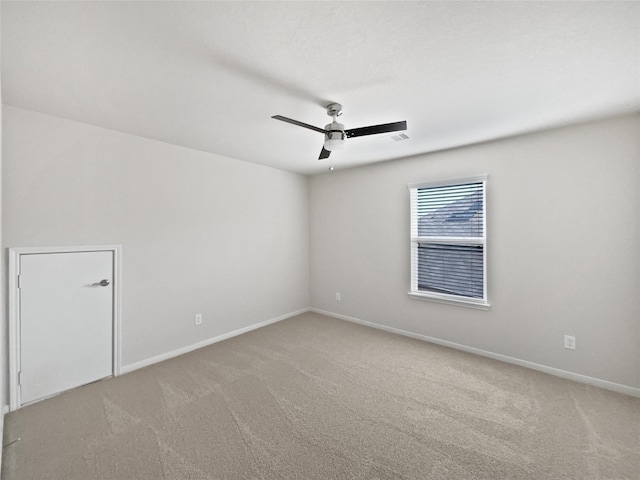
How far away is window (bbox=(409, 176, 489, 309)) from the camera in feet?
11.3

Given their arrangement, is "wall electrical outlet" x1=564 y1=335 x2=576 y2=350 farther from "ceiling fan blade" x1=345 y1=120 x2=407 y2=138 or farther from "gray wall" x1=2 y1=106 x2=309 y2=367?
"gray wall" x1=2 y1=106 x2=309 y2=367

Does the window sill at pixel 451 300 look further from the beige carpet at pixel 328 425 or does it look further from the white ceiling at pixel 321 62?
the white ceiling at pixel 321 62

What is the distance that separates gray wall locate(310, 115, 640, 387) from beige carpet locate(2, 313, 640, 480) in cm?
38

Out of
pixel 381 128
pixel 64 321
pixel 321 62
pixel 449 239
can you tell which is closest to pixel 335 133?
pixel 381 128

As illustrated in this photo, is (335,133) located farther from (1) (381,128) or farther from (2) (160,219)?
(2) (160,219)

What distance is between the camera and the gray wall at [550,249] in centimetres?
262

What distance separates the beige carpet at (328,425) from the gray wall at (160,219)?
73cm

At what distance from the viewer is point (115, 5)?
137 cm

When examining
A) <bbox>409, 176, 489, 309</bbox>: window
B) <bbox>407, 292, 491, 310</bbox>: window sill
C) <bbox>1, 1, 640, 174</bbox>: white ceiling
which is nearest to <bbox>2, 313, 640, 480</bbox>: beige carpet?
<bbox>407, 292, 491, 310</bbox>: window sill

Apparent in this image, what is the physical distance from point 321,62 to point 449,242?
9.03ft

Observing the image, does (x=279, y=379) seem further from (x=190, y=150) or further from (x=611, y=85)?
(x=611, y=85)

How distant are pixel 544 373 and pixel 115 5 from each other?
14.7ft

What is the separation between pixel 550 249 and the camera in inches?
117

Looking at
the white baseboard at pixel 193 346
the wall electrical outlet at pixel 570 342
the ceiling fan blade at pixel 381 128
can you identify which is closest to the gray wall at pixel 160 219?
the white baseboard at pixel 193 346
